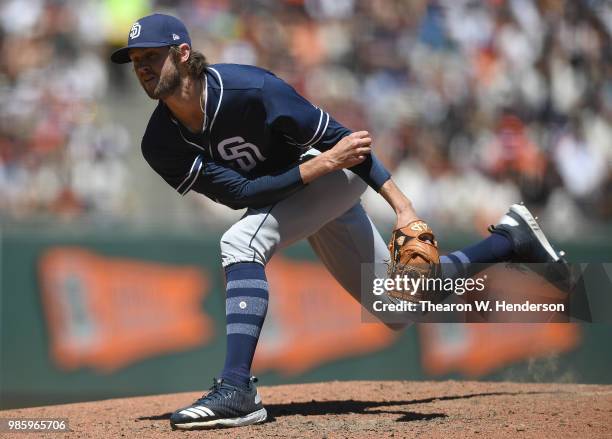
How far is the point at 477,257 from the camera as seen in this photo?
4559 millimetres

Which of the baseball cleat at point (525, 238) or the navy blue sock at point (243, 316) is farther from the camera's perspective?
the baseball cleat at point (525, 238)

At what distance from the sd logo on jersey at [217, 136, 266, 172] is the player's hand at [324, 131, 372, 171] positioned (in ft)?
1.06

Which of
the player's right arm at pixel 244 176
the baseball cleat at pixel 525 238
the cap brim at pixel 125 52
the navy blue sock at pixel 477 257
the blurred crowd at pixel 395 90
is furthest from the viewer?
the blurred crowd at pixel 395 90

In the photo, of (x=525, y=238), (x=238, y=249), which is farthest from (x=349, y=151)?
(x=525, y=238)

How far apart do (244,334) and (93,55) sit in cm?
610

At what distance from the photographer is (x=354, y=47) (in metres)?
9.67

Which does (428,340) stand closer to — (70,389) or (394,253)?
(70,389)

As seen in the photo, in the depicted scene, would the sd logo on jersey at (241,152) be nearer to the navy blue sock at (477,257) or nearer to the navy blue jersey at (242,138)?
the navy blue jersey at (242,138)

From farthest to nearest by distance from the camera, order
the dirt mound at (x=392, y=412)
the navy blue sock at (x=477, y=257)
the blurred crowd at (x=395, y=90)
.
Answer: the blurred crowd at (x=395, y=90), the navy blue sock at (x=477, y=257), the dirt mound at (x=392, y=412)

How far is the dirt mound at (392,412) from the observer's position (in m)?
3.76

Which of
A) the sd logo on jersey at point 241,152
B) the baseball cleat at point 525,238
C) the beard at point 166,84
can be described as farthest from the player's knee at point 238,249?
the baseball cleat at point 525,238

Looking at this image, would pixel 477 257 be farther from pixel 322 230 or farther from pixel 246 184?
pixel 246 184

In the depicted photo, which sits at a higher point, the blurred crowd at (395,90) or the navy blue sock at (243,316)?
the blurred crowd at (395,90)

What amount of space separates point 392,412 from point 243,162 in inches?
50.1
